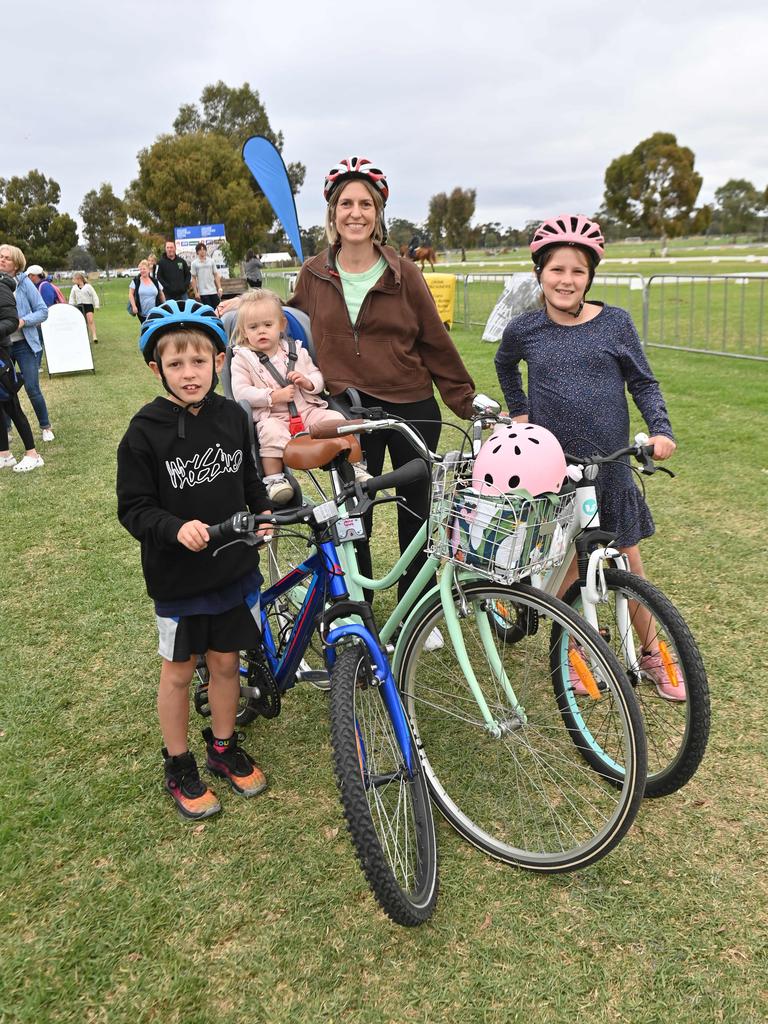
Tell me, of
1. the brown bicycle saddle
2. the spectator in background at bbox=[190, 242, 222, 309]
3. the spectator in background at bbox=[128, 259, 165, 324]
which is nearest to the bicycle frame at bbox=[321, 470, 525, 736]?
the brown bicycle saddle

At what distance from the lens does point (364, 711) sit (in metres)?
2.38

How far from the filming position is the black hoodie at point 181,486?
2.27 metres

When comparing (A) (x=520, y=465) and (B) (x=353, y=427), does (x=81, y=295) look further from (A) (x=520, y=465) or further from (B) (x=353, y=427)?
(A) (x=520, y=465)

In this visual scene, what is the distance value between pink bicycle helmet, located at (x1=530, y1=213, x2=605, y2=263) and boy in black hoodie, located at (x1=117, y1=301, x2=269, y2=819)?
4.12ft

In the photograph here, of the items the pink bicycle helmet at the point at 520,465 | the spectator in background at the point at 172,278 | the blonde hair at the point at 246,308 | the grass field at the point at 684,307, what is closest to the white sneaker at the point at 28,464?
the blonde hair at the point at 246,308

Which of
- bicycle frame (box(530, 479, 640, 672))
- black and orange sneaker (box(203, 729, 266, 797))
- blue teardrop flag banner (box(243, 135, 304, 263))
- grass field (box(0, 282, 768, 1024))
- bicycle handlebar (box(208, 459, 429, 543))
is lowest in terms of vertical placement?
grass field (box(0, 282, 768, 1024))

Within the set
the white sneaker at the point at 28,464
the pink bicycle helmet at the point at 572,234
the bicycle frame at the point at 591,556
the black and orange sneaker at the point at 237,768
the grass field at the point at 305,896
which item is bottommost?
the grass field at the point at 305,896

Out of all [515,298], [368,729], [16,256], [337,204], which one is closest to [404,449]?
Answer: [337,204]

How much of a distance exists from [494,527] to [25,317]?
681 centimetres

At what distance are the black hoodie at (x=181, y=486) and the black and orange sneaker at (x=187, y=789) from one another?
2.31 feet

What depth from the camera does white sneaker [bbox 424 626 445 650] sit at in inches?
97.7

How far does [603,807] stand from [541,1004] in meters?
0.82

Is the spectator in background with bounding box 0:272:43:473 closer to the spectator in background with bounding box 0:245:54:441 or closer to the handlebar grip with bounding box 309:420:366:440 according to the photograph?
the spectator in background with bounding box 0:245:54:441

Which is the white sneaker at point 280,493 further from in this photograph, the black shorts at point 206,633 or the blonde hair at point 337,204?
the blonde hair at point 337,204
